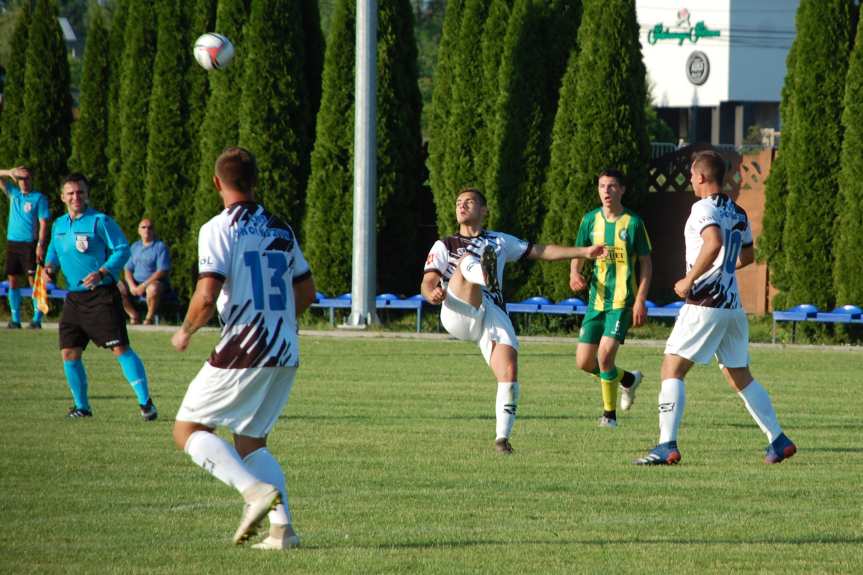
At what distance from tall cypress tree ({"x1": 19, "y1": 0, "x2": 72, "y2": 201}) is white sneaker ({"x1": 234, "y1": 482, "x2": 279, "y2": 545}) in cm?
2244

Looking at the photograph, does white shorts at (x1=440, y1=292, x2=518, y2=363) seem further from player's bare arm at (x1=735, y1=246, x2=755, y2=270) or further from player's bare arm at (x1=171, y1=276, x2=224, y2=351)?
player's bare arm at (x1=171, y1=276, x2=224, y2=351)

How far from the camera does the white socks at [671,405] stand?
33.4 feet

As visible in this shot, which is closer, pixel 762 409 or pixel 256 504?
pixel 256 504

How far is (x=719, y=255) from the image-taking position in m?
10.1

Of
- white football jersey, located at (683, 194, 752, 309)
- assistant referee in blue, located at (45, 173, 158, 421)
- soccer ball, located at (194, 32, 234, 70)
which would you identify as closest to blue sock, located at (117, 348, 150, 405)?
assistant referee in blue, located at (45, 173, 158, 421)

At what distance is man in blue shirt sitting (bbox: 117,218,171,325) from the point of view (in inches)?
960

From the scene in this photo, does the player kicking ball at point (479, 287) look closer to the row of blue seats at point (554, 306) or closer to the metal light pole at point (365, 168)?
the row of blue seats at point (554, 306)

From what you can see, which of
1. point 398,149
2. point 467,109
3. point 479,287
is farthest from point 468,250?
point 398,149

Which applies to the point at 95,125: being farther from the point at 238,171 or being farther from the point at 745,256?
the point at 238,171

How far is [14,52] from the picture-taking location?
Answer: 28875 millimetres

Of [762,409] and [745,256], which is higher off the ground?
[745,256]

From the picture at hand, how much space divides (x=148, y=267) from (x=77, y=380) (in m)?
12.2

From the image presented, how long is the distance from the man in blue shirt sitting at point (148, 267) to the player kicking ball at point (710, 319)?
15046 millimetres

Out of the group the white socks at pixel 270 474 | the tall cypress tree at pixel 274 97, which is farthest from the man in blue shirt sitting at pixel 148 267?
the white socks at pixel 270 474
